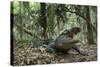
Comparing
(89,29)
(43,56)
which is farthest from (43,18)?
(89,29)

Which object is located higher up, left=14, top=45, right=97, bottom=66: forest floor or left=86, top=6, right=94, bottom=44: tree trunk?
left=86, top=6, right=94, bottom=44: tree trunk

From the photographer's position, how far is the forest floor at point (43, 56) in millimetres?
2726

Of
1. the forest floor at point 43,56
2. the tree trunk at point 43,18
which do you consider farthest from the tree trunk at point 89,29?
the tree trunk at point 43,18

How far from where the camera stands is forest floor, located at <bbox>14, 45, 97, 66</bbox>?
273 cm

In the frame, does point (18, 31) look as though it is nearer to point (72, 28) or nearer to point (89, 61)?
point (72, 28)

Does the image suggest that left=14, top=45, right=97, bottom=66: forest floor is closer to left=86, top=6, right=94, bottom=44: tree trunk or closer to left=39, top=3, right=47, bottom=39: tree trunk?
left=86, top=6, right=94, bottom=44: tree trunk

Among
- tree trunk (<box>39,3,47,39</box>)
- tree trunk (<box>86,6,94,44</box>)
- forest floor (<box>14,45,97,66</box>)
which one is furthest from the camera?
tree trunk (<box>86,6,94,44</box>)

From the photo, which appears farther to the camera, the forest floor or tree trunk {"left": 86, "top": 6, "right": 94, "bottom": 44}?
tree trunk {"left": 86, "top": 6, "right": 94, "bottom": 44}

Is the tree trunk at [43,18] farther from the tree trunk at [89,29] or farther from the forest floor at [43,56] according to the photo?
the tree trunk at [89,29]

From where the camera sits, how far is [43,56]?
112 inches

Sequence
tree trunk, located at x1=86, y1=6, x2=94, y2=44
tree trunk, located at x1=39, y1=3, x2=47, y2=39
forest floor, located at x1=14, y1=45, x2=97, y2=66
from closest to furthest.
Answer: forest floor, located at x1=14, y1=45, x2=97, y2=66 < tree trunk, located at x1=39, y1=3, x2=47, y2=39 < tree trunk, located at x1=86, y1=6, x2=94, y2=44

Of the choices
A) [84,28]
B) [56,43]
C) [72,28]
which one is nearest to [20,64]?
[56,43]

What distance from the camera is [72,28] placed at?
9.91ft

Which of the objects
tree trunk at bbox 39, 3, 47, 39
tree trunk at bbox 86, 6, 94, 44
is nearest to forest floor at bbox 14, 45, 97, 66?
tree trunk at bbox 86, 6, 94, 44
